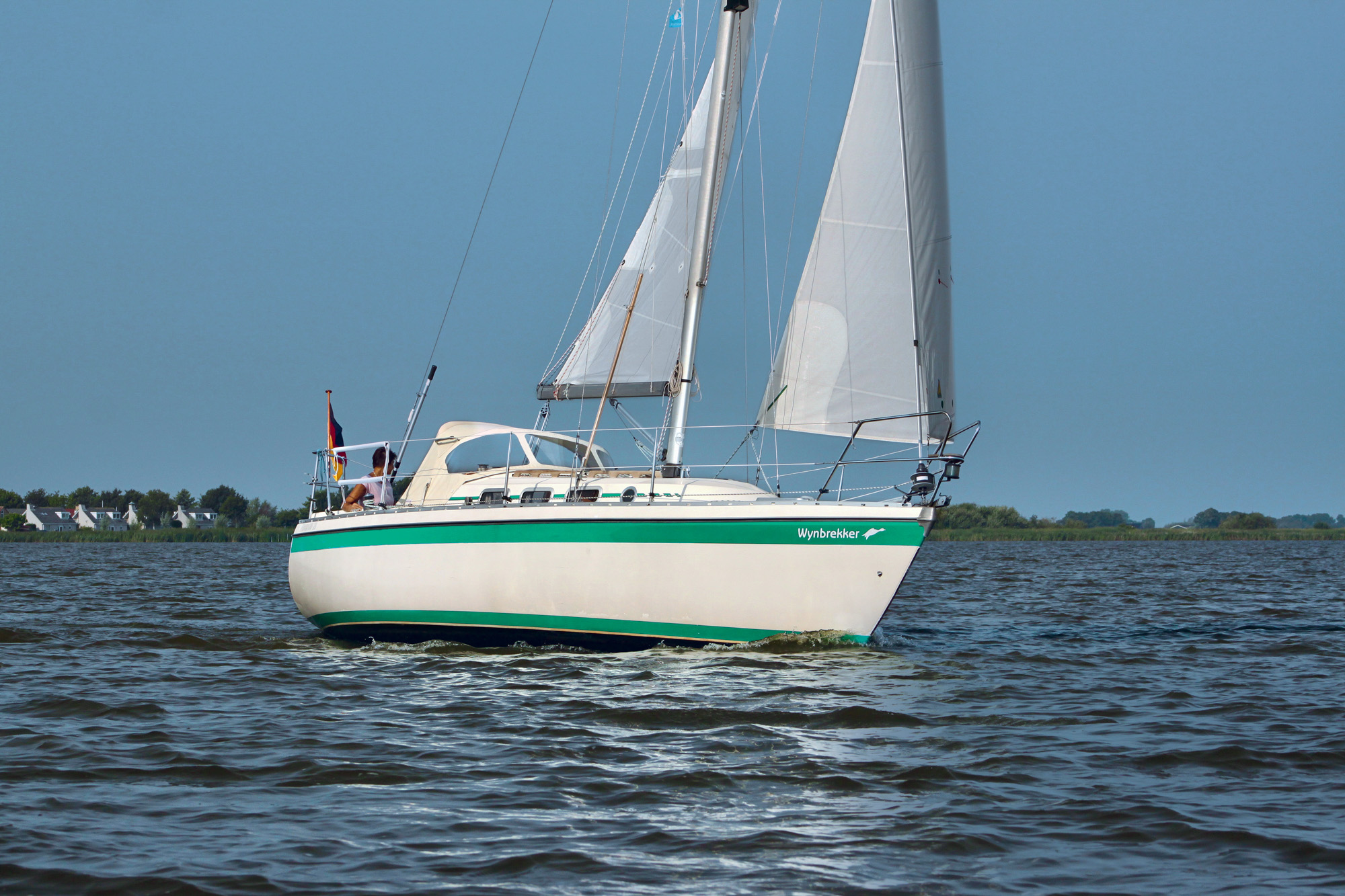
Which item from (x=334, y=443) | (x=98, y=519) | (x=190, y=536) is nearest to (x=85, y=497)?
(x=98, y=519)

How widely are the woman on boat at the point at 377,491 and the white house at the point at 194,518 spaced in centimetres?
11909

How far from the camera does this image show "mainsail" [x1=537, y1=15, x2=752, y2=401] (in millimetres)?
13531

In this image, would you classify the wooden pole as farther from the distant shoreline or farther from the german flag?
the distant shoreline

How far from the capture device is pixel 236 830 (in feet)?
17.0

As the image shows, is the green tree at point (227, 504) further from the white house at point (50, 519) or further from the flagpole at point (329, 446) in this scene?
the flagpole at point (329, 446)

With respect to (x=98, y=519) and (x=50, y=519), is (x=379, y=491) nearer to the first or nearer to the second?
(x=50, y=519)

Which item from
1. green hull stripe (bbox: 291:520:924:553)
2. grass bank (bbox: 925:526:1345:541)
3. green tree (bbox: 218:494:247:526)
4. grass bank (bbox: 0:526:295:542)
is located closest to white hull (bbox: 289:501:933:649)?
green hull stripe (bbox: 291:520:924:553)

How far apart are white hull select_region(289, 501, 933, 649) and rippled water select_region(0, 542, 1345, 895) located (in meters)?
0.36

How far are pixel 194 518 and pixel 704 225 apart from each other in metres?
125

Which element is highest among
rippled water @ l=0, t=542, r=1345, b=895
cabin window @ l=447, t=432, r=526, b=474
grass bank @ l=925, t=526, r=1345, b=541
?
cabin window @ l=447, t=432, r=526, b=474

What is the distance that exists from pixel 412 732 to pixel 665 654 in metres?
3.36

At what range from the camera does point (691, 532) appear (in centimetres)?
1006

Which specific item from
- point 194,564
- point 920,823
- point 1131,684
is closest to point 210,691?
point 920,823

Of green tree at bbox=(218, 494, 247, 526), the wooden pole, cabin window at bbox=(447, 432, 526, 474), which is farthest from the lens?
green tree at bbox=(218, 494, 247, 526)
